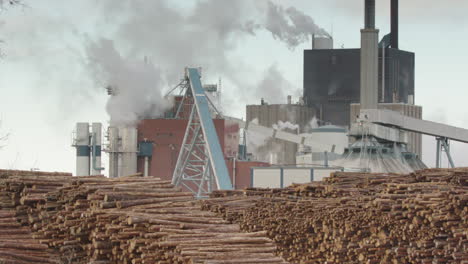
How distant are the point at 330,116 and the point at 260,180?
53216 mm

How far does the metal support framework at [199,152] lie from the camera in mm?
53438

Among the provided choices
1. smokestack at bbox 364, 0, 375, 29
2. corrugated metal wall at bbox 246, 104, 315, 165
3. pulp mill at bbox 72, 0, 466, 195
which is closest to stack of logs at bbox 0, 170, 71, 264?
pulp mill at bbox 72, 0, 466, 195

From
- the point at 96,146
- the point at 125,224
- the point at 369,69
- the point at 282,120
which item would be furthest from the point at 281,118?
the point at 125,224

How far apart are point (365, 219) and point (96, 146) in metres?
40.4

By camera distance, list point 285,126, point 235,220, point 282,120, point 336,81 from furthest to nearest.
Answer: point 336,81 < point 282,120 < point 285,126 < point 235,220

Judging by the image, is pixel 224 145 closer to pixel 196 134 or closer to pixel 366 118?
pixel 196 134

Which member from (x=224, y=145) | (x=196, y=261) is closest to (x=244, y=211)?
(x=196, y=261)

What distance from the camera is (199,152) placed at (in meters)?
60.0

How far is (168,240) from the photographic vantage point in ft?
39.1

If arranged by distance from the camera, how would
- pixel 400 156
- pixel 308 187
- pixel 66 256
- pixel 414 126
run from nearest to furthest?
1. pixel 66 256
2. pixel 308 187
3. pixel 414 126
4. pixel 400 156

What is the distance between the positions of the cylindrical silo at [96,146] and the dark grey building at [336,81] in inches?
1786

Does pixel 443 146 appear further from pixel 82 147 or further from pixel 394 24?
pixel 394 24

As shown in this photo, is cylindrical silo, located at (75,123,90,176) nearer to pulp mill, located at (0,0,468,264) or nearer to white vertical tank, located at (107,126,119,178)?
white vertical tank, located at (107,126,119,178)

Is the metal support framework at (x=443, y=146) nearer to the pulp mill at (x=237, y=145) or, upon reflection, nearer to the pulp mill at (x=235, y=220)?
the pulp mill at (x=237, y=145)
